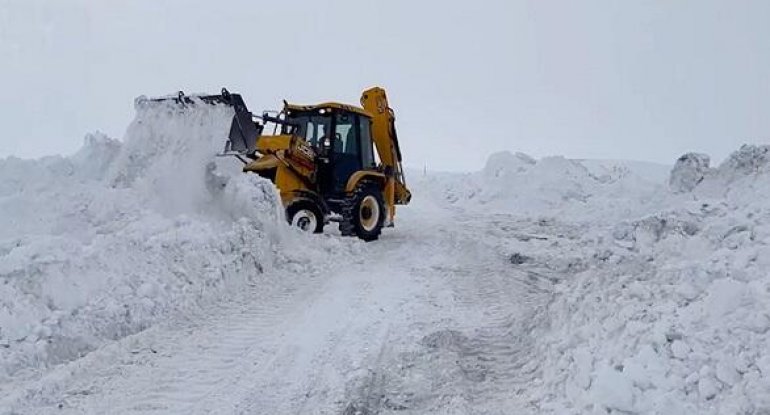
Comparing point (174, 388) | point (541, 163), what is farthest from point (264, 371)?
point (541, 163)

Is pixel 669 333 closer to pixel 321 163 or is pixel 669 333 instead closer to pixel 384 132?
pixel 321 163

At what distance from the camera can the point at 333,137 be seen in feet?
42.5

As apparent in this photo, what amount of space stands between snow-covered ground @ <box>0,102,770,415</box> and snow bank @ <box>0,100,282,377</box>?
3cm

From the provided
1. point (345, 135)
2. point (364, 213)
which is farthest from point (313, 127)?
point (364, 213)

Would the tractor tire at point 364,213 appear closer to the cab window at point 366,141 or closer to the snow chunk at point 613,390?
the cab window at point 366,141

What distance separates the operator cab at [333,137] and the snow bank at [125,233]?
2220mm

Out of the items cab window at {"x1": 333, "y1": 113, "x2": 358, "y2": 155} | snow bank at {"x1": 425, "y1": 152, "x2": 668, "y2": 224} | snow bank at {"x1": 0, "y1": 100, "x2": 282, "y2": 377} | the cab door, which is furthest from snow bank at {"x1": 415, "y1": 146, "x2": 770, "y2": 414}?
snow bank at {"x1": 425, "y1": 152, "x2": 668, "y2": 224}

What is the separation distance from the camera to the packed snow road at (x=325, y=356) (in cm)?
481

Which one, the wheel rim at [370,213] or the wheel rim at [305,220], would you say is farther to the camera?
the wheel rim at [370,213]

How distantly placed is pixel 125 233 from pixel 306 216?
444 centimetres

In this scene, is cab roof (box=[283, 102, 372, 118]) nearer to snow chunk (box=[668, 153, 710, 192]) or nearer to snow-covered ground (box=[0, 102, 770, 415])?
snow-covered ground (box=[0, 102, 770, 415])

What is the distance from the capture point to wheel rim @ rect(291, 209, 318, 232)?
459 inches

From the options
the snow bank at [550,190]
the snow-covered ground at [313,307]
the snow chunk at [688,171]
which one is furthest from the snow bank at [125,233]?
the snow chunk at [688,171]

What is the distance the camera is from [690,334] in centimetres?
391
